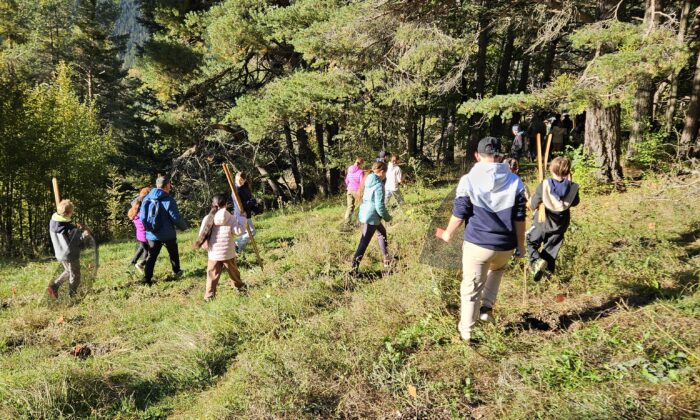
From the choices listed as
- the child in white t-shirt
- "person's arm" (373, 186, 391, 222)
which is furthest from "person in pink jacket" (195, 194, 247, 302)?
the child in white t-shirt

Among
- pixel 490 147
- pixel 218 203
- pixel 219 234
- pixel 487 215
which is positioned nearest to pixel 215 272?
pixel 219 234

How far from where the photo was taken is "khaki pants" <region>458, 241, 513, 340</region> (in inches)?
135

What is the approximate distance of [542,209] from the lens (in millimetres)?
4734

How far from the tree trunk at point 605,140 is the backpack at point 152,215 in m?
8.50

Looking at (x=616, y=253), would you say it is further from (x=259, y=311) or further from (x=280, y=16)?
(x=280, y=16)

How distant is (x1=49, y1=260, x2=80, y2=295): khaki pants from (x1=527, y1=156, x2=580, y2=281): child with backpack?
660 centimetres

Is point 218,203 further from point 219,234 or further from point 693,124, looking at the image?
point 693,124

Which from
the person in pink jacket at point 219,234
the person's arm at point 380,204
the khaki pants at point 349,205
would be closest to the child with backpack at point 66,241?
the person in pink jacket at point 219,234

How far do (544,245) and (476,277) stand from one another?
182 centimetres

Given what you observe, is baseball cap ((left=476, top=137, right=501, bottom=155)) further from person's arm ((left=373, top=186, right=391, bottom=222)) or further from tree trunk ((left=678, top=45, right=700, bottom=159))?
tree trunk ((left=678, top=45, right=700, bottom=159))

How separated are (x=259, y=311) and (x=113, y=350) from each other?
182 centimetres

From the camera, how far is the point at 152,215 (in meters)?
6.76

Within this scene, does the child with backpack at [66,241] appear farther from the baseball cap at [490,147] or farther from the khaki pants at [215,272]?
the baseball cap at [490,147]

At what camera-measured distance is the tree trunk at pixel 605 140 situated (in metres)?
8.14
